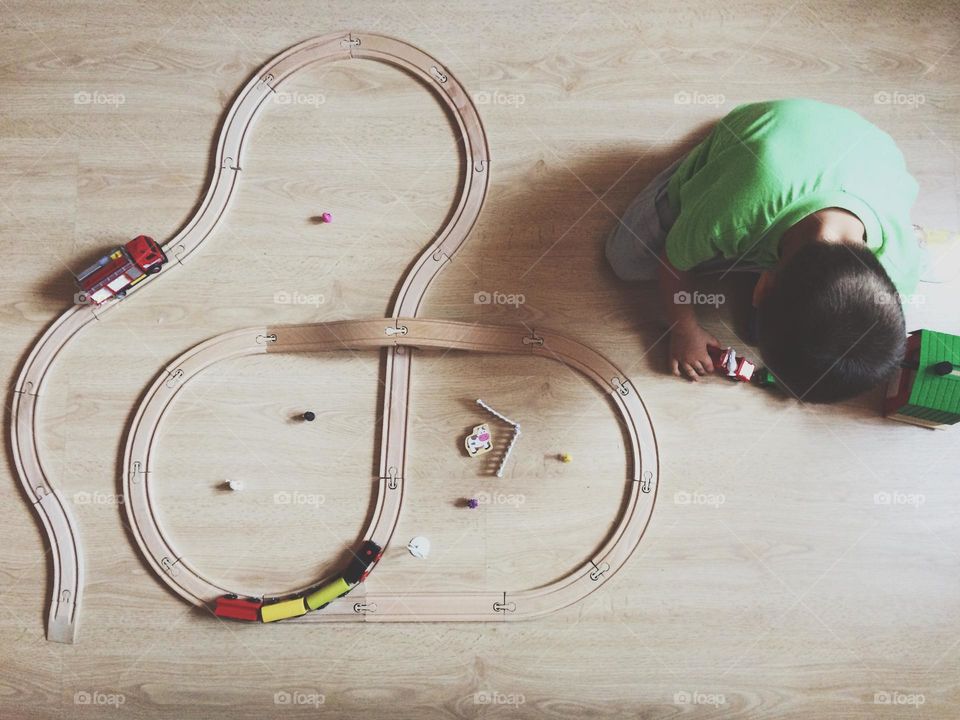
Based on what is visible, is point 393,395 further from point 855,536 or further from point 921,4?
point 921,4

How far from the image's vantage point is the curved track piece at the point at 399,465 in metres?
1.92

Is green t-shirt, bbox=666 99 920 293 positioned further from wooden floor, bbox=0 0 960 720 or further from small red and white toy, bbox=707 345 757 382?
wooden floor, bbox=0 0 960 720

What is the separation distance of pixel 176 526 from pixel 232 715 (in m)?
0.55

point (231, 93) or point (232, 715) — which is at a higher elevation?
point (231, 93)

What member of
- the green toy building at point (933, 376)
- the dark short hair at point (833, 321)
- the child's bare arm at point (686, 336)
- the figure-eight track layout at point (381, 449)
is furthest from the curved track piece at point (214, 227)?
the green toy building at point (933, 376)

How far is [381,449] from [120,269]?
88cm

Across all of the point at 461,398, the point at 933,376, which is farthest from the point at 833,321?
the point at 461,398

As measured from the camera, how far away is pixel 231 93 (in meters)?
2.10

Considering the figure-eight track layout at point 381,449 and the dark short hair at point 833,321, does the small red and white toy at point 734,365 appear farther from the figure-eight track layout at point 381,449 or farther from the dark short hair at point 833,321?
the dark short hair at point 833,321

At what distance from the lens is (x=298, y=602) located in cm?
187

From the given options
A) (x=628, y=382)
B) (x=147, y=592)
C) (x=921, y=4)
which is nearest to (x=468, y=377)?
(x=628, y=382)

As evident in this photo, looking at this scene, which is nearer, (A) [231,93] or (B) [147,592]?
(B) [147,592]

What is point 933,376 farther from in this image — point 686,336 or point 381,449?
point 381,449

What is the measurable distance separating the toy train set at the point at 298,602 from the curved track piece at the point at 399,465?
0.04 m
